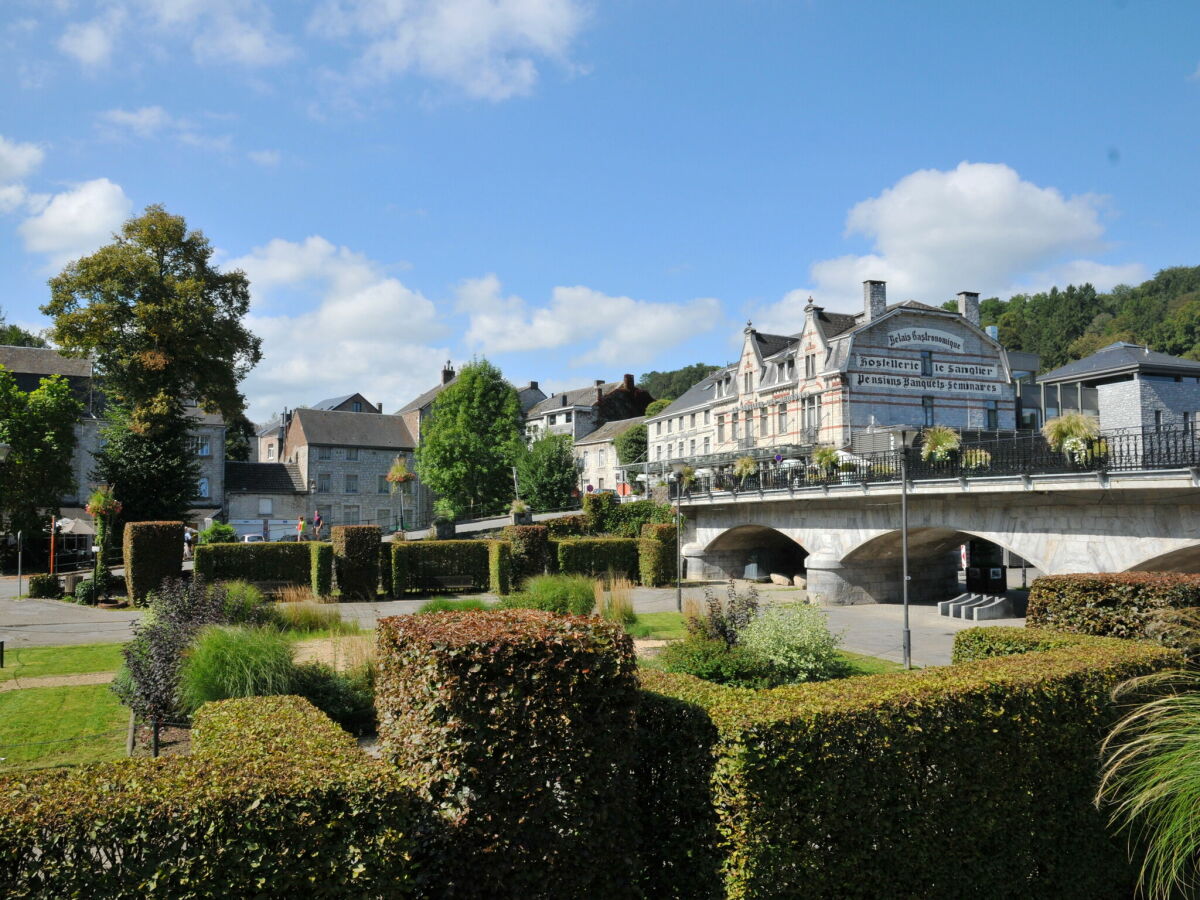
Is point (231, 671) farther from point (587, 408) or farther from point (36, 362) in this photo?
point (587, 408)

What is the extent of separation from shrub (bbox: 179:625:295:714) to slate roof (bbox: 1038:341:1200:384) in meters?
36.8

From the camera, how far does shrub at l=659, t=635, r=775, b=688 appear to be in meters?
12.1

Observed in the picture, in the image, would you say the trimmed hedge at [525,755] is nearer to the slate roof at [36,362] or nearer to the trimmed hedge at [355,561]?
the trimmed hedge at [355,561]

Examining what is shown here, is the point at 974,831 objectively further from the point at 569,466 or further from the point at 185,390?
the point at 569,466

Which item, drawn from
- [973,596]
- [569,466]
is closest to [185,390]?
[569,466]

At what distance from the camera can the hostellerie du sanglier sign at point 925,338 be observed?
41.7 m

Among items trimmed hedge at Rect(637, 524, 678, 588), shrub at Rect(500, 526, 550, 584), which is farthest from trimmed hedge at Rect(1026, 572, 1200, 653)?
trimmed hedge at Rect(637, 524, 678, 588)

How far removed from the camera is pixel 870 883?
5695mm

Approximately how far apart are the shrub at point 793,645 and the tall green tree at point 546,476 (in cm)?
4085

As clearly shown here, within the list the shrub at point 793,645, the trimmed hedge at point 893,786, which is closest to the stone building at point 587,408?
the shrub at point 793,645

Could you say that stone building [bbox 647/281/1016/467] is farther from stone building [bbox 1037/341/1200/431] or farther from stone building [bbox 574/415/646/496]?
stone building [bbox 574/415/646/496]

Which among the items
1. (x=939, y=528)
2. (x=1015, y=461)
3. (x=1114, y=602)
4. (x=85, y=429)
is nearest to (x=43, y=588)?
(x=85, y=429)

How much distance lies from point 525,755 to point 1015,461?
61.9ft

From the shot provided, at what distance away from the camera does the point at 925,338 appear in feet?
139
